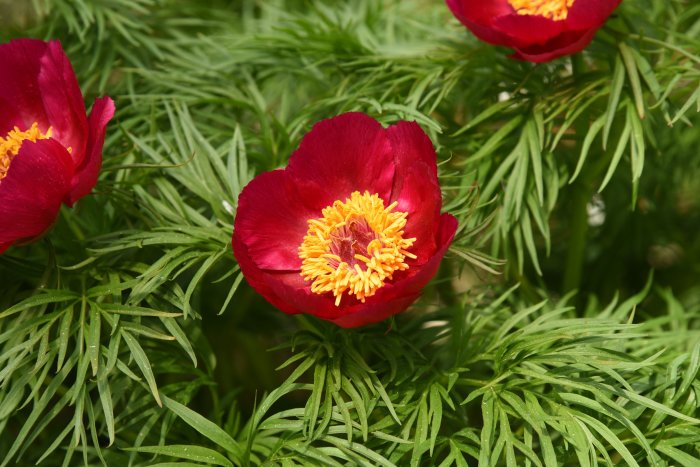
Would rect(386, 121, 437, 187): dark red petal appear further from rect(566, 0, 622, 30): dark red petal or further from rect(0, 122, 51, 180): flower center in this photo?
rect(0, 122, 51, 180): flower center

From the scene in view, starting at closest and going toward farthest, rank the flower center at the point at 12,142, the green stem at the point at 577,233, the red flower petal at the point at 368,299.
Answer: the red flower petal at the point at 368,299 → the flower center at the point at 12,142 → the green stem at the point at 577,233

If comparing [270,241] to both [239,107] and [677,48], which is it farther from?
[677,48]

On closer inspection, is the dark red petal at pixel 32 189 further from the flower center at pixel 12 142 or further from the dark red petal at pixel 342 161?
the dark red petal at pixel 342 161

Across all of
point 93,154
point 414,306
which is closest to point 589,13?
point 414,306

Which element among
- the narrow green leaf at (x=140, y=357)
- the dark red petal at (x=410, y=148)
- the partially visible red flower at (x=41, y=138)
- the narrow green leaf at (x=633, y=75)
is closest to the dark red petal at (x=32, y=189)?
the partially visible red flower at (x=41, y=138)

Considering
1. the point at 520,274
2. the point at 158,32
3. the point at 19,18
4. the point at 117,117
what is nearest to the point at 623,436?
the point at 520,274

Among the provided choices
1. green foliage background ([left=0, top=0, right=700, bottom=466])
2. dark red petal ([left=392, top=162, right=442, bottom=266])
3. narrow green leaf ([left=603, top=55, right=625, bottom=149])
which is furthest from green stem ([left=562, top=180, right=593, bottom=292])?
dark red petal ([left=392, top=162, right=442, bottom=266])
